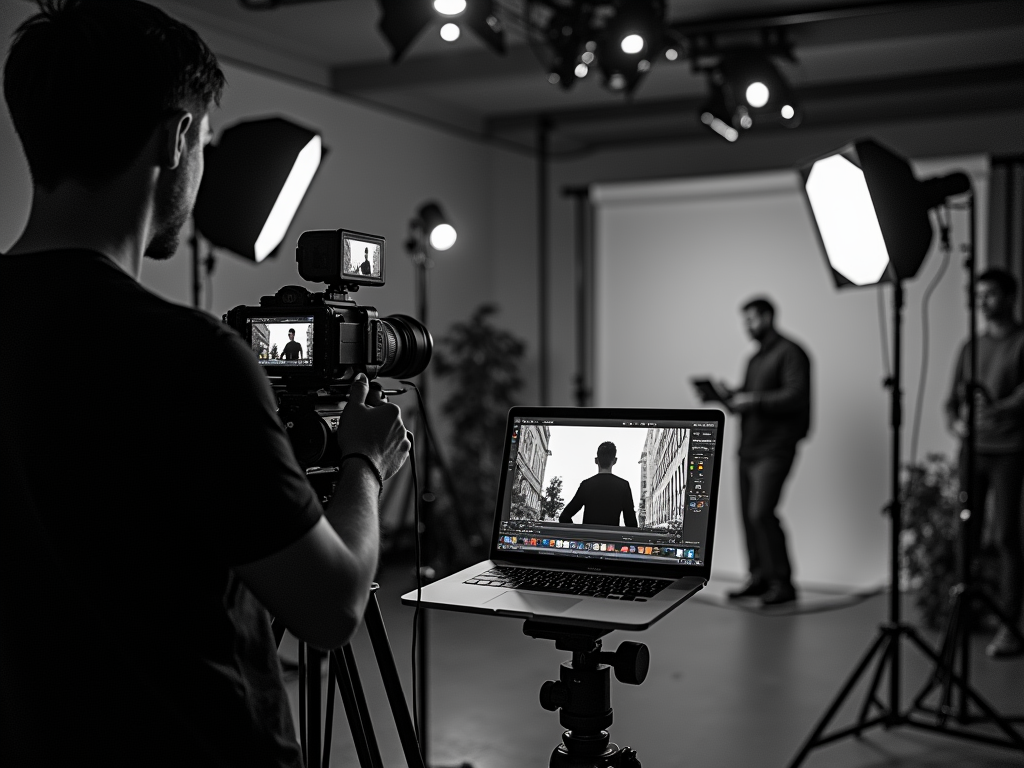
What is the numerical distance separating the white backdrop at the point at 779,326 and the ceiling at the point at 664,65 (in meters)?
0.54

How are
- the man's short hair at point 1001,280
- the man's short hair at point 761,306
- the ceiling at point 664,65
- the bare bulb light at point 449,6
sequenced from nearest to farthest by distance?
the bare bulb light at point 449,6, the man's short hair at point 1001,280, the ceiling at point 664,65, the man's short hair at point 761,306

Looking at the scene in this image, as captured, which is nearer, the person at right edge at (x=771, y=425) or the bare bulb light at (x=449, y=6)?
the bare bulb light at (x=449, y=6)

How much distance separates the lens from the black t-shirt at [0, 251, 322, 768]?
0.88 metres

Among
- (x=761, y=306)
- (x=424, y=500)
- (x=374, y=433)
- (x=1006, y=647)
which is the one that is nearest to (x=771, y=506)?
(x=761, y=306)

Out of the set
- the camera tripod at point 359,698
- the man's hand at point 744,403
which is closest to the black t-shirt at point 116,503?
the camera tripod at point 359,698

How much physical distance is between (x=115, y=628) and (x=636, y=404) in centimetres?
533

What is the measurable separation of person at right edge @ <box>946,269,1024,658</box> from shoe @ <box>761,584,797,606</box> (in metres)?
1.06

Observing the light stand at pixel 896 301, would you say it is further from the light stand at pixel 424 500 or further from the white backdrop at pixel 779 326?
the white backdrop at pixel 779 326

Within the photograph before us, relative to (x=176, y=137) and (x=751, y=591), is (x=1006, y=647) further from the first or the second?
(x=176, y=137)

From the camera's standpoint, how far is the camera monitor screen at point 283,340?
4.88 ft

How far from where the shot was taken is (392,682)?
5.28ft

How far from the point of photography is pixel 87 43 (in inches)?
35.6

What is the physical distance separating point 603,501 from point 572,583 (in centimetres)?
17

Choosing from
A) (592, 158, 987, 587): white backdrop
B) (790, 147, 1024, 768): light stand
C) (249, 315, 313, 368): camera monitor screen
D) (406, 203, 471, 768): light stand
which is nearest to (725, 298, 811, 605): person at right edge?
(592, 158, 987, 587): white backdrop
